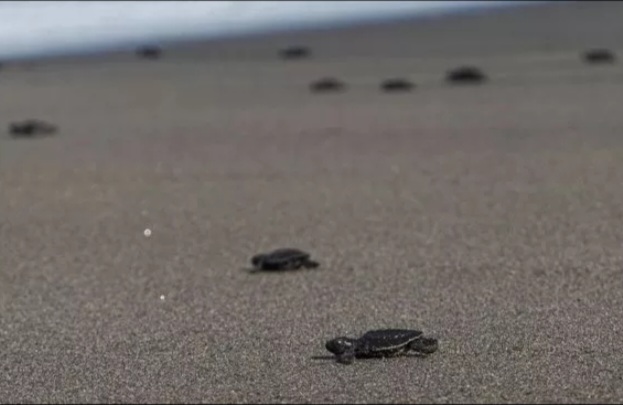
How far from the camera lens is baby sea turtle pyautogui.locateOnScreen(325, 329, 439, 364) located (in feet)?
10.4

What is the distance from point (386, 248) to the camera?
460 centimetres

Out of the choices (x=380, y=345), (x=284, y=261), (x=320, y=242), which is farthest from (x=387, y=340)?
(x=320, y=242)

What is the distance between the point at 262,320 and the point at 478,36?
9.48 metres

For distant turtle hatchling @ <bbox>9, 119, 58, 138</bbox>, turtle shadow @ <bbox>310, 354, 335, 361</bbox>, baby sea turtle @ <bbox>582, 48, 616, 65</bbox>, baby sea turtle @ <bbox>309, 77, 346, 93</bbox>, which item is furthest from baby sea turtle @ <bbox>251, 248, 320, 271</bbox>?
baby sea turtle @ <bbox>582, 48, 616, 65</bbox>

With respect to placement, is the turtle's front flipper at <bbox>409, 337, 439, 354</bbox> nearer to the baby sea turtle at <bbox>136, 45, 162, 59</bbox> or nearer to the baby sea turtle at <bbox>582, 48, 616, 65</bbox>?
the baby sea turtle at <bbox>582, 48, 616, 65</bbox>

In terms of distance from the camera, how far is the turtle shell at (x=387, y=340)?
10.5ft

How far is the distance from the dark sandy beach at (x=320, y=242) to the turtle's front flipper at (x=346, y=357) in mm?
19

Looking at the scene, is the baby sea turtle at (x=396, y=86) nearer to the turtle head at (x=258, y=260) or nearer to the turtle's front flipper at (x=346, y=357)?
the turtle head at (x=258, y=260)

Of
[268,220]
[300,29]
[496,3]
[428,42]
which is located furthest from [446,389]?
[300,29]

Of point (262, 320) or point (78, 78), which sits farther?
point (78, 78)

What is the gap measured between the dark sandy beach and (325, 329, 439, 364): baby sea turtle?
25 mm

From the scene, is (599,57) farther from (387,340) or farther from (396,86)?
(387,340)

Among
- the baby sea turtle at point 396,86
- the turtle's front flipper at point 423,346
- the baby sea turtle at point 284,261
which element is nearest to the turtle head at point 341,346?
the turtle's front flipper at point 423,346

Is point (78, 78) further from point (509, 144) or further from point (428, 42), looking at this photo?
point (509, 144)
